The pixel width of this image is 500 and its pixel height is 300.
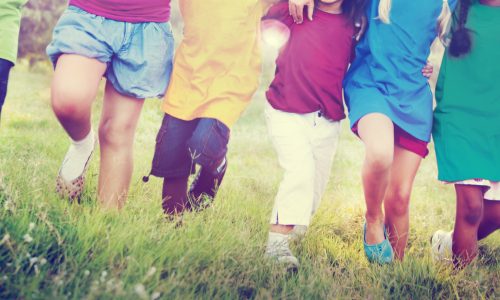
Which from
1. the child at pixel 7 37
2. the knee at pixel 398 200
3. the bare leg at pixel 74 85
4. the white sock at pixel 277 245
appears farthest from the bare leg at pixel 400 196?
the child at pixel 7 37

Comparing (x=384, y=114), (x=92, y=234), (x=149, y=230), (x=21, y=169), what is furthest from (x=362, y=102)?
(x=21, y=169)

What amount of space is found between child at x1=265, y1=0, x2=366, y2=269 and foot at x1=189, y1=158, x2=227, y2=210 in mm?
428

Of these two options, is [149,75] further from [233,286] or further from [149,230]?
[233,286]

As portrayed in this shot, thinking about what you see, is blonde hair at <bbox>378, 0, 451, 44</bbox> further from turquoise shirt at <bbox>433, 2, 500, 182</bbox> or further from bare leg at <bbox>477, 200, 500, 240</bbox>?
bare leg at <bbox>477, 200, 500, 240</bbox>

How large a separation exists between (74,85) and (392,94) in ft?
5.69

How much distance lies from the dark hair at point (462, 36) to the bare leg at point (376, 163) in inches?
24.9

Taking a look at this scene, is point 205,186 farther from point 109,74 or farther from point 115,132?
point 109,74

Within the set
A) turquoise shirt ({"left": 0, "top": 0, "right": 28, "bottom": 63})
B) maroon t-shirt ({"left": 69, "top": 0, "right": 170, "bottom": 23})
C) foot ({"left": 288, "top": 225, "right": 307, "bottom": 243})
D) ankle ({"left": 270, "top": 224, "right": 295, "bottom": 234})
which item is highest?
maroon t-shirt ({"left": 69, "top": 0, "right": 170, "bottom": 23})

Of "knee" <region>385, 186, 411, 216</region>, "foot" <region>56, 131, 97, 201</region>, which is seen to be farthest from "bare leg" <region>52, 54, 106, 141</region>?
"knee" <region>385, 186, 411, 216</region>

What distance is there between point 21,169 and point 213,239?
3.99 feet

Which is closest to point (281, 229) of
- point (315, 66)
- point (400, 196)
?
point (400, 196)

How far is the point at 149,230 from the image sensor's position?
9.45 feet

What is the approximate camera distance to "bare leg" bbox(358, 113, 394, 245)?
3.20 m

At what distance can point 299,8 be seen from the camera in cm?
332
